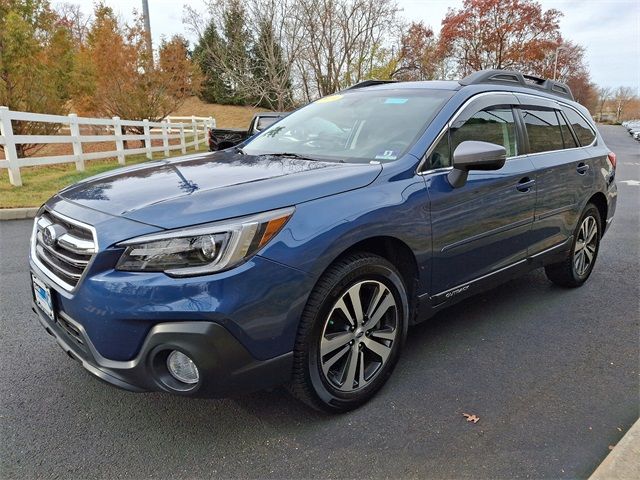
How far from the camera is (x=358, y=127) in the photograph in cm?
329

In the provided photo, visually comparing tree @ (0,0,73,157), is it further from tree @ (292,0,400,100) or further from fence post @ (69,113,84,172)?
tree @ (292,0,400,100)

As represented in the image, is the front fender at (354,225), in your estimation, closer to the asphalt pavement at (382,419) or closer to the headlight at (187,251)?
the headlight at (187,251)

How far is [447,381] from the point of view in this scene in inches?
113

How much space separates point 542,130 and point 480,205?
1.30 m

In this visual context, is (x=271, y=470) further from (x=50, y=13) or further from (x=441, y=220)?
(x=50, y=13)

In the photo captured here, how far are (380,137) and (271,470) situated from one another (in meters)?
2.00

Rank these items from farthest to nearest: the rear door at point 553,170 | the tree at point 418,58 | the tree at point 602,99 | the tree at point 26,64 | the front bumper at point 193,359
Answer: the tree at point 602,99 < the tree at point 418,58 < the tree at point 26,64 < the rear door at point 553,170 < the front bumper at point 193,359

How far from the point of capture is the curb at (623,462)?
204 centimetres

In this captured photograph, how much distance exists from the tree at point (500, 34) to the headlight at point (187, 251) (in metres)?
43.8

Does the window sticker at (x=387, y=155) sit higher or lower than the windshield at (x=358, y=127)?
lower

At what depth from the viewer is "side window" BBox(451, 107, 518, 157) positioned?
311 cm

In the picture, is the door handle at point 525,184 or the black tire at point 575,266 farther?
the black tire at point 575,266

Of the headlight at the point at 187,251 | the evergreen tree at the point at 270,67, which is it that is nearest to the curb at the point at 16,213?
the headlight at the point at 187,251

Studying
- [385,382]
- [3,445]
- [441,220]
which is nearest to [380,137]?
[441,220]
